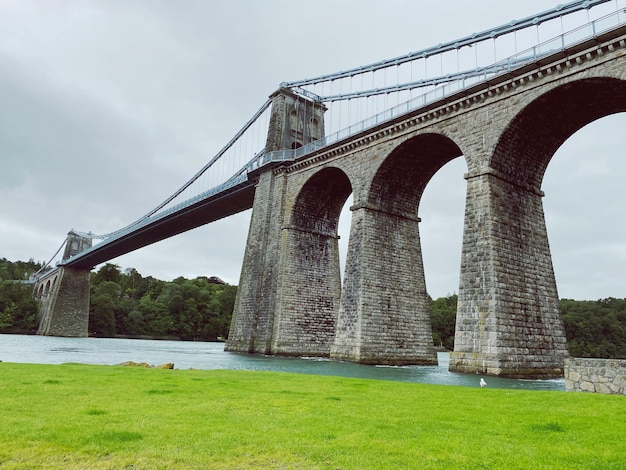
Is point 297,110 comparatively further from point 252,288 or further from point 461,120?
point 461,120

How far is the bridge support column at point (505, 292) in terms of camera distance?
55.3ft

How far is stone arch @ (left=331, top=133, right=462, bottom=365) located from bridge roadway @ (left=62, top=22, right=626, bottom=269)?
231 cm

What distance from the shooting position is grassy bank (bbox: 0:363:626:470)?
413cm

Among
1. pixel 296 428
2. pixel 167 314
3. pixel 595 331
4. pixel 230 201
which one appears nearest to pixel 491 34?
pixel 296 428

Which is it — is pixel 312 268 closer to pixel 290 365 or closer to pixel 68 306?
pixel 290 365

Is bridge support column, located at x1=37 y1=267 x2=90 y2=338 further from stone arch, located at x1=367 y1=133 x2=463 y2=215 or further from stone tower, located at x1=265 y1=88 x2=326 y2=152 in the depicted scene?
stone arch, located at x1=367 y1=133 x2=463 y2=215

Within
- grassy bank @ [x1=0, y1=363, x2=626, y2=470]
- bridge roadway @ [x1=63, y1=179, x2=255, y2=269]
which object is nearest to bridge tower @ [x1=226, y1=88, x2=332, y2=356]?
bridge roadway @ [x1=63, y1=179, x2=255, y2=269]

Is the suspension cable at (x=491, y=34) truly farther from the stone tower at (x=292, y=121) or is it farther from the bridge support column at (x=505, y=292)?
the bridge support column at (x=505, y=292)

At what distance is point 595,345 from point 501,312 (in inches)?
1226

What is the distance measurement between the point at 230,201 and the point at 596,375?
33.0m

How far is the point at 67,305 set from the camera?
6762cm

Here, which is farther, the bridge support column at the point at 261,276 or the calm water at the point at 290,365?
the bridge support column at the point at 261,276

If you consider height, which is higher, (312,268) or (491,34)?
(491,34)

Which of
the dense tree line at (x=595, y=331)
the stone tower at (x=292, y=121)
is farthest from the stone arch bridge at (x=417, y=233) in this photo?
the dense tree line at (x=595, y=331)
